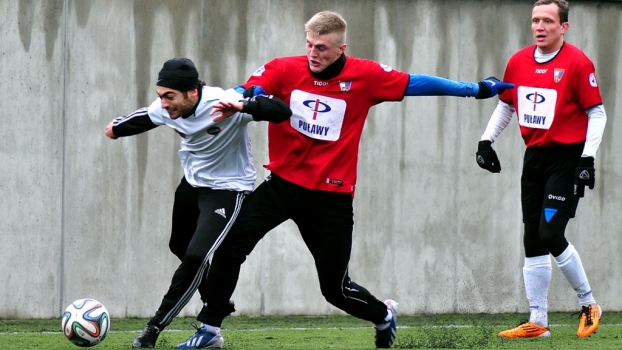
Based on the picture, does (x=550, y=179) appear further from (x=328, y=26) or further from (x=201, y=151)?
(x=201, y=151)

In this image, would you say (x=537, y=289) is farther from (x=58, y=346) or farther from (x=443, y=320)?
(x=58, y=346)

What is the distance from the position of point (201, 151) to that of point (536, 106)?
2.45 metres

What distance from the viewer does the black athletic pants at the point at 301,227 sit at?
6.79m

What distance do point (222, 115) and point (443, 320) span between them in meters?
4.46

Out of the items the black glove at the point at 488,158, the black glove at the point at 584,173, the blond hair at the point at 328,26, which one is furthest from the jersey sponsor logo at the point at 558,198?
the blond hair at the point at 328,26

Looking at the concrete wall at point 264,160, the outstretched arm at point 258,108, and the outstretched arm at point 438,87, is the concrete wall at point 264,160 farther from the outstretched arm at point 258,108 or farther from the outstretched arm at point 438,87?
the outstretched arm at point 258,108

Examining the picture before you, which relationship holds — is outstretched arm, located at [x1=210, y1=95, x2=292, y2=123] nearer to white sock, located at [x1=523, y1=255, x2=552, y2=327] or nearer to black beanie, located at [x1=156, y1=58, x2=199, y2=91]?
black beanie, located at [x1=156, y1=58, x2=199, y2=91]

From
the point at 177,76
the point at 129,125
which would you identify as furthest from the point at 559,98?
the point at 129,125

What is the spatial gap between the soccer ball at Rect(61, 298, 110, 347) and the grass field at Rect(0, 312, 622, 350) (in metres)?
0.45

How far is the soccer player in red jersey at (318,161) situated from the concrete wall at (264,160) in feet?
11.1

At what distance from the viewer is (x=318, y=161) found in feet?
22.4

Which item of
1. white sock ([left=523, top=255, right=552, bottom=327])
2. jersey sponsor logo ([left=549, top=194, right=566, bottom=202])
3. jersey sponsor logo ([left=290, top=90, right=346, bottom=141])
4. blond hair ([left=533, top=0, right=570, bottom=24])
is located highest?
blond hair ([left=533, top=0, right=570, bottom=24])

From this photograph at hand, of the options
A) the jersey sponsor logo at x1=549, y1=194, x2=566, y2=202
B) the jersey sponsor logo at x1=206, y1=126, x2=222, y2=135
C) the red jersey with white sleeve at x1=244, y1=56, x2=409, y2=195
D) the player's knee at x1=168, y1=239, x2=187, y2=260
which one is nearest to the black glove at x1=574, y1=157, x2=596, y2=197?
the jersey sponsor logo at x1=549, y1=194, x2=566, y2=202

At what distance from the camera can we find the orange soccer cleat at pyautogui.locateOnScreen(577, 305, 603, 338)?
799 centimetres
